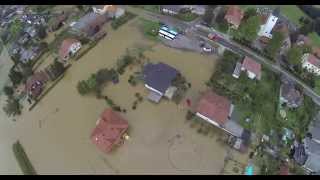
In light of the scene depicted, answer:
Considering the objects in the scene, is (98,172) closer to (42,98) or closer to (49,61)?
(42,98)

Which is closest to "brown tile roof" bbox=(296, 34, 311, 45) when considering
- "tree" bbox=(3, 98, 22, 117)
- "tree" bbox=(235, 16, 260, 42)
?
"tree" bbox=(235, 16, 260, 42)

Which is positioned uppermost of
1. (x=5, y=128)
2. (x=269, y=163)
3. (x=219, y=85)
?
(x=219, y=85)

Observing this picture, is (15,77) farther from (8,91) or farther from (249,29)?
(249,29)

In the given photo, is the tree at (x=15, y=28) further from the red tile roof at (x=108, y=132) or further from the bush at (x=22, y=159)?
the red tile roof at (x=108, y=132)

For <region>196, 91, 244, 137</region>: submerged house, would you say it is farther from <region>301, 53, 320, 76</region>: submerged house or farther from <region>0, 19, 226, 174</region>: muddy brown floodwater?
<region>301, 53, 320, 76</region>: submerged house

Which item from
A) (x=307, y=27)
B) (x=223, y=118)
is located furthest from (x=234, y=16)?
(x=223, y=118)
